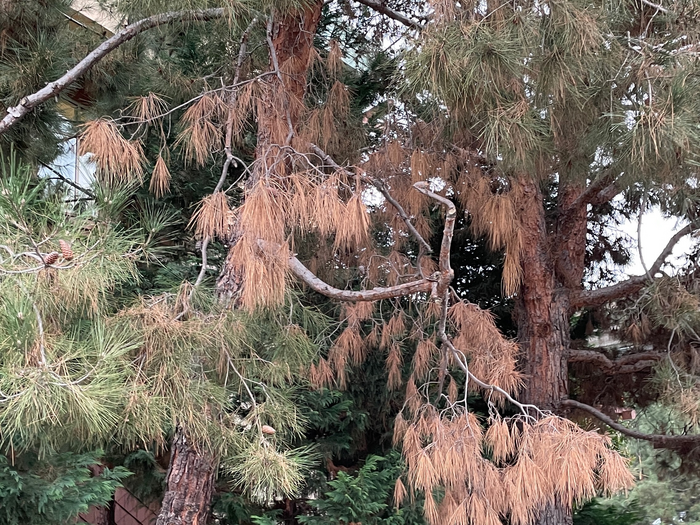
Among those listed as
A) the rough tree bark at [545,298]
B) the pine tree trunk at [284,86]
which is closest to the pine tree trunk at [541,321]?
the rough tree bark at [545,298]

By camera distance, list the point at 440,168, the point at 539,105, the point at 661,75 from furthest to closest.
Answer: the point at 440,168 → the point at 539,105 → the point at 661,75

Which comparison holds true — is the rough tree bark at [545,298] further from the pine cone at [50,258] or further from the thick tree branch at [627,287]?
the pine cone at [50,258]

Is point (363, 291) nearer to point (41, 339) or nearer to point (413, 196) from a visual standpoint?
point (413, 196)

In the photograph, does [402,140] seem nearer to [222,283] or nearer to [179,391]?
[222,283]

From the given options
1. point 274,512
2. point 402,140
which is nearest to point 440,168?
point 402,140

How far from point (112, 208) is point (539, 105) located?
1.29 m

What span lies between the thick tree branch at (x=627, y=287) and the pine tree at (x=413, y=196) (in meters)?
0.03

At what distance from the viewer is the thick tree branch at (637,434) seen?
2803mm

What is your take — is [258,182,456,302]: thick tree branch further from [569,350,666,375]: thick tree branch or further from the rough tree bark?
[569,350,666,375]: thick tree branch

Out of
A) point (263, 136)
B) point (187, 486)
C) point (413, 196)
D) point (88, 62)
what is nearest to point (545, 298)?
point (413, 196)

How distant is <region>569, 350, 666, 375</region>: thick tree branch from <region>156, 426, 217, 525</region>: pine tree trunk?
1.84m

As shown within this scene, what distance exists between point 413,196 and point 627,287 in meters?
1.22

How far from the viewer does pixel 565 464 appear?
1.60 meters

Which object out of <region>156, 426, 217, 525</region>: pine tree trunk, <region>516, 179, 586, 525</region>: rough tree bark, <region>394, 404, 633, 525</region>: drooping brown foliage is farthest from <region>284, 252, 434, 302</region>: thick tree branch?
<region>516, 179, 586, 525</region>: rough tree bark
